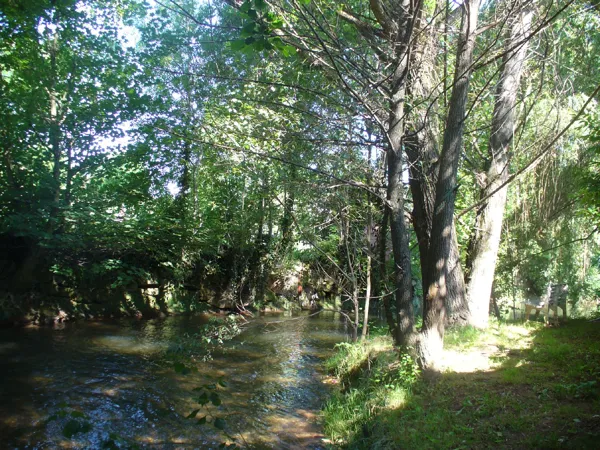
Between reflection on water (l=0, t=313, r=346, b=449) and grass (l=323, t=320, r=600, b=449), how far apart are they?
31.4 inches

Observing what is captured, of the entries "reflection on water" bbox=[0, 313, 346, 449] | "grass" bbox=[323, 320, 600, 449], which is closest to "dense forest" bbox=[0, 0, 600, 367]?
"grass" bbox=[323, 320, 600, 449]

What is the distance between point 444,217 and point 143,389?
5213 mm

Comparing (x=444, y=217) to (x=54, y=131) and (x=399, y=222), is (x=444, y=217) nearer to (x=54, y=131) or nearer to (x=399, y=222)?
(x=399, y=222)

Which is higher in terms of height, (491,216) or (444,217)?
(491,216)

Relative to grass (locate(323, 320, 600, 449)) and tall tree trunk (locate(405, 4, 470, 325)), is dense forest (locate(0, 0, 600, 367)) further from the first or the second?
grass (locate(323, 320, 600, 449))

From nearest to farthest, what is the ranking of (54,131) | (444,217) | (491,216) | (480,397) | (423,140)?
(480,397), (444,217), (423,140), (491,216), (54,131)

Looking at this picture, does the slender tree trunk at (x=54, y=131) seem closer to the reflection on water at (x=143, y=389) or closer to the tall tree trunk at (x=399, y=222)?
the reflection on water at (x=143, y=389)

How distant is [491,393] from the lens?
4398mm

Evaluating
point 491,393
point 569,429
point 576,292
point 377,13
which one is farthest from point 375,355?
point 576,292

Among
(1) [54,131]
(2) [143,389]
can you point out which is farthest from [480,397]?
(1) [54,131]

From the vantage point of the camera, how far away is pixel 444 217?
4922 mm

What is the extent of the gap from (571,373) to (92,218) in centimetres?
1013

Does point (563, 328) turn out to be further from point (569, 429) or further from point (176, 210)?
point (176, 210)

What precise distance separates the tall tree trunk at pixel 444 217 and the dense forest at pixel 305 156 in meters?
0.02
